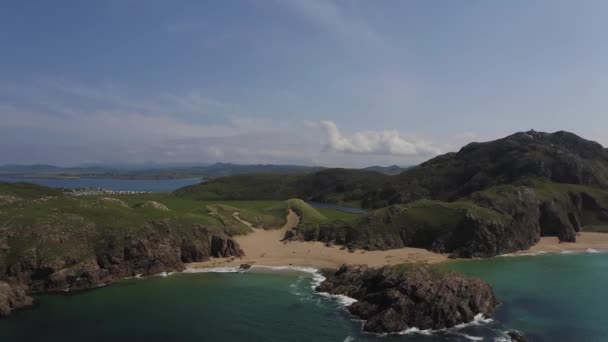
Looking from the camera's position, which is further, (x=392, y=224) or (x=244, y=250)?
(x=392, y=224)

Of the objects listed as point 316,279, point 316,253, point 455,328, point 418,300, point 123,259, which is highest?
point 123,259

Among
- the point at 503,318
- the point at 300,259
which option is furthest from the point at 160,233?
the point at 503,318

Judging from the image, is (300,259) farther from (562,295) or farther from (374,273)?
(562,295)

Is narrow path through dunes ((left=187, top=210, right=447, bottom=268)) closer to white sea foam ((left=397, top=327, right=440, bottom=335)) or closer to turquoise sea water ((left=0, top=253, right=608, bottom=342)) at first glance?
turquoise sea water ((left=0, top=253, right=608, bottom=342))

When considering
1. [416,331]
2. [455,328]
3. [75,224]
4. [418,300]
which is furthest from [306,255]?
[75,224]

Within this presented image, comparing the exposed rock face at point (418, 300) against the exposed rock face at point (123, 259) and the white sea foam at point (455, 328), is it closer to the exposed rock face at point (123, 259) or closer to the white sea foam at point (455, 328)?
the white sea foam at point (455, 328)

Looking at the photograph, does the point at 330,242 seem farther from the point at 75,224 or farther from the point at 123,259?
the point at 75,224
